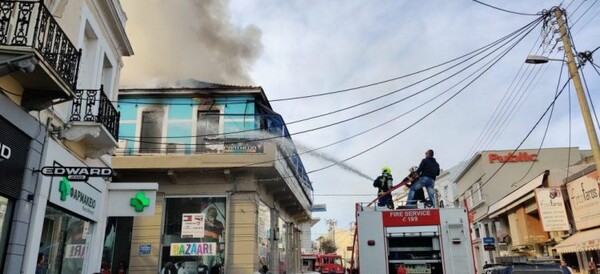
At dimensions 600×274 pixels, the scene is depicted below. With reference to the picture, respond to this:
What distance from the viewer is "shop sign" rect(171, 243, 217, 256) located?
16500 mm

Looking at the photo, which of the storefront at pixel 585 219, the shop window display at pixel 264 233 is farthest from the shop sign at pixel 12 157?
the storefront at pixel 585 219

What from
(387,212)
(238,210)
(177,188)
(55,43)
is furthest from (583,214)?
(55,43)

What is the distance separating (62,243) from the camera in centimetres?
940

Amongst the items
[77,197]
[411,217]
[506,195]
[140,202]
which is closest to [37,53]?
[77,197]

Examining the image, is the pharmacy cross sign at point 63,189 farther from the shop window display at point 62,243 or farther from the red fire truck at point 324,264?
the red fire truck at point 324,264

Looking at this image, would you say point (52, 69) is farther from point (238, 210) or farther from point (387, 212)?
point (238, 210)

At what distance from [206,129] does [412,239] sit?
31.8 feet

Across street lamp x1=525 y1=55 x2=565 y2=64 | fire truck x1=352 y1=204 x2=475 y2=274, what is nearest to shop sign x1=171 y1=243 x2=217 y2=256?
fire truck x1=352 y1=204 x2=475 y2=274

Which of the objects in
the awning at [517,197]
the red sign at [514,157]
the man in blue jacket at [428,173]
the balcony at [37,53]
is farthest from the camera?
the red sign at [514,157]

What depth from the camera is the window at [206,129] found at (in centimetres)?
1706

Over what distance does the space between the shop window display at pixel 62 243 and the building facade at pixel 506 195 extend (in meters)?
20.6

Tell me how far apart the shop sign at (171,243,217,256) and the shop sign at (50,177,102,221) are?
613 centimetres

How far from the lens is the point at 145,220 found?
55.1 ft

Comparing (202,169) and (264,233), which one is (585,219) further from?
(202,169)
